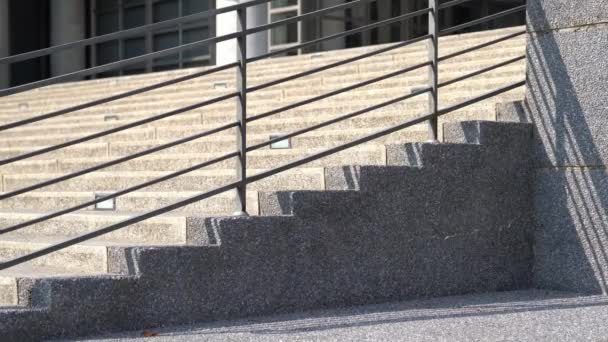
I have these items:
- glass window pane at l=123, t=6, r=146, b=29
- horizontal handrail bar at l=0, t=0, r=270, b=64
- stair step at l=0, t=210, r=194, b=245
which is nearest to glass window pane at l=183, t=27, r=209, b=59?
glass window pane at l=123, t=6, r=146, b=29

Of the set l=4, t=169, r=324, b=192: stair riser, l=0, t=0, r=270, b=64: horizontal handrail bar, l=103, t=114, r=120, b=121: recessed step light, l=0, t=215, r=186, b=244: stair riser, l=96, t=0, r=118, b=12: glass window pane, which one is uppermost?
l=96, t=0, r=118, b=12: glass window pane

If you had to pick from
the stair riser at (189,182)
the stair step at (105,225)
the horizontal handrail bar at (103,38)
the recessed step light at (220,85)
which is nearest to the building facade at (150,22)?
the recessed step light at (220,85)

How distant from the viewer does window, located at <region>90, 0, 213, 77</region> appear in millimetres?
24500

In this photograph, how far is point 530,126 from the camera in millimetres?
8070

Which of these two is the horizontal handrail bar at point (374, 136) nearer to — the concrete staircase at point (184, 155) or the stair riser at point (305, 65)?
the concrete staircase at point (184, 155)

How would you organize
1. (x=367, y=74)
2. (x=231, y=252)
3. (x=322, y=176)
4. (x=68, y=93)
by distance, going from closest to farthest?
(x=231, y=252) → (x=322, y=176) → (x=367, y=74) → (x=68, y=93)

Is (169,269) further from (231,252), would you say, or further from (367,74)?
(367,74)

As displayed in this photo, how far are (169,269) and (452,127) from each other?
8.19 feet

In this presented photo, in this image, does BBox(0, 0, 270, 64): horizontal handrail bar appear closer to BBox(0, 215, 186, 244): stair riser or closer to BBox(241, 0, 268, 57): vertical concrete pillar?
BBox(0, 215, 186, 244): stair riser

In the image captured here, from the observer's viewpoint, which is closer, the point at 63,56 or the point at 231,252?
the point at 231,252

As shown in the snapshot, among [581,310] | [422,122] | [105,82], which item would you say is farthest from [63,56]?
[581,310]

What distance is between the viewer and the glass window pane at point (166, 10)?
25375 mm

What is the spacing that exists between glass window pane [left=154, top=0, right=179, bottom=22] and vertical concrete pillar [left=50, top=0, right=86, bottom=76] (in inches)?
102

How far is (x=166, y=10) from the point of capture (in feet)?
84.3
